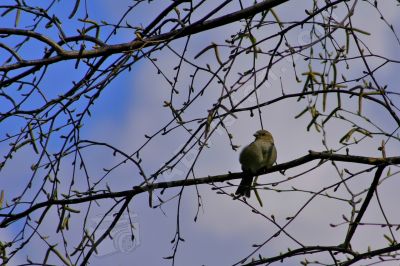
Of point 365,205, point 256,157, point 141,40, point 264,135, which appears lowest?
point 365,205

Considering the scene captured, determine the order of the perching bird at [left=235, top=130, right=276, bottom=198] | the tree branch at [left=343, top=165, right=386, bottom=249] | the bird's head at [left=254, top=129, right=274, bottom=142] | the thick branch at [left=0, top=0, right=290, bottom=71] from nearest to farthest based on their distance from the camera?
the thick branch at [left=0, top=0, right=290, bottom=71]
the tree branch at [left=343, top=165, right=386, bottom=249]
the perching bird at [left=235, top=130, right=276, bottom=198]
the bird's head at [left=254, top=129, right=274, bottom=142]

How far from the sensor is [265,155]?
5613mm

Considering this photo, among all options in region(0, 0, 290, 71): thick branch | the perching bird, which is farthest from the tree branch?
the perching bird

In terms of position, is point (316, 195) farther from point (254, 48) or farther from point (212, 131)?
point (254, 48)

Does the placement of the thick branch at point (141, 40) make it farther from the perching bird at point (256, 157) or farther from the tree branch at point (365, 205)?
the perching bird at point (256, 157)

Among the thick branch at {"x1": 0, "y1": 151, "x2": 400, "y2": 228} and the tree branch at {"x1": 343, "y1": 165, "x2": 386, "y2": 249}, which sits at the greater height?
the thick branch at {"x1": 0, "y1": 151, "x2": 400, "y2": 228}

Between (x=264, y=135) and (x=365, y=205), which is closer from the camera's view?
(x=365, y=205)

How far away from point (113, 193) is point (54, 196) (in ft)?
1.04

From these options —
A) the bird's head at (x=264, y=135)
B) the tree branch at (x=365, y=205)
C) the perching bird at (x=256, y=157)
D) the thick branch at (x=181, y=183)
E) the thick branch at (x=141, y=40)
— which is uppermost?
the bird's head at (x=264, y=135)

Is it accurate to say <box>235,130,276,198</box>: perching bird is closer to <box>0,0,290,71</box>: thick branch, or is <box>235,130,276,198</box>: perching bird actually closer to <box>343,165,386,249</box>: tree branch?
<box>343,165,386,249</box>: tree branch

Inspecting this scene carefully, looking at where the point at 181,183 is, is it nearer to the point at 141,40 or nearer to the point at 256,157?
the point at 141,40

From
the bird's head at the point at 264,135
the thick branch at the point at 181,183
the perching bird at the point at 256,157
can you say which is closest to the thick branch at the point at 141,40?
the thick branch at the point at 181,183

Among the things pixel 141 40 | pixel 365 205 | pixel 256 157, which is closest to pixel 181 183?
pixel 141 40

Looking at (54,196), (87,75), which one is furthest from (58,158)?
(87,75)
